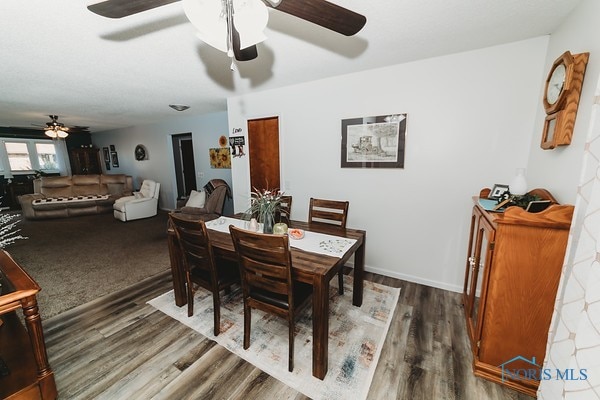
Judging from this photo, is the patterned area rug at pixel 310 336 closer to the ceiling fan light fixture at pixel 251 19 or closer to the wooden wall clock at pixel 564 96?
the wooden wall clock at pixel 564 96

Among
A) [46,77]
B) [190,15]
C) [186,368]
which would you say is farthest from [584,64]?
[46,77]

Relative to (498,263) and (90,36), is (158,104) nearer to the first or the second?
(90,36)

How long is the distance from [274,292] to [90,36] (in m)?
2.39

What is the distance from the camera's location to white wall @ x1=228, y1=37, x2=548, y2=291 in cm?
201

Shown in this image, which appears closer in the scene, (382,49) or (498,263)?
(498,263)

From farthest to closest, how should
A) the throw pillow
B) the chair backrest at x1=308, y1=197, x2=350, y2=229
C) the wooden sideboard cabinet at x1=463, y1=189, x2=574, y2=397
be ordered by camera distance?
the throw pillow, the chair backrest at x1=308, y1=197, x2=350, y2=229, the wooden sideboard cabinet at x1=463, y1=189, x2=574, y2=397

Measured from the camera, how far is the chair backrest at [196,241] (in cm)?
166

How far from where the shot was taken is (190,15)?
949 millimetres

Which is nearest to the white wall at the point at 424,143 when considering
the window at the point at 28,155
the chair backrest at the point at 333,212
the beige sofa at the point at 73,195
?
the chair backrest at the point at 333,212

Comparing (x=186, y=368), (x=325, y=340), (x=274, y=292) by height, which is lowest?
(x=186, y=368)

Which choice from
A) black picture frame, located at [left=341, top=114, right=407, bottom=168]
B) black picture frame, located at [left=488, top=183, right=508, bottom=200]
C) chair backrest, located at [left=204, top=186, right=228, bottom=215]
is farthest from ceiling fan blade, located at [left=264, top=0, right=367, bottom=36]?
chair backrest, located at [left=204, top=186, right=228, bottom=215]

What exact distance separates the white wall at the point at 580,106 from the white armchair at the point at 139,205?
21.9 feet

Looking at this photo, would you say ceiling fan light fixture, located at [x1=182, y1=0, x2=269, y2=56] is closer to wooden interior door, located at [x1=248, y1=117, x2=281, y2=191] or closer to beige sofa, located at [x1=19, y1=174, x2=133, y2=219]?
wooden interior door, located at [x1=248, y1=117, x2=281, y2=191]

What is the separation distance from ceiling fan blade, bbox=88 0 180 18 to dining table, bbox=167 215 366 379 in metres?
1.44
